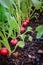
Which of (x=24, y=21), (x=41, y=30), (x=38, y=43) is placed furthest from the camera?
(x=24, y=21)

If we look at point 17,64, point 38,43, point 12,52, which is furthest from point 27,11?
point 17,64

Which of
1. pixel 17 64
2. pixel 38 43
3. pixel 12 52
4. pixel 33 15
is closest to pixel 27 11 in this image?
pixel 33 15

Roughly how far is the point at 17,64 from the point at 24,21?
0.67 metres

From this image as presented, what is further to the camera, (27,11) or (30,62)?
(27,11)

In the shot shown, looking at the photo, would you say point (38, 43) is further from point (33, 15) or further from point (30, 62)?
point (33, 15)

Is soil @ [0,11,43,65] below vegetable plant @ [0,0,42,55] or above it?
below

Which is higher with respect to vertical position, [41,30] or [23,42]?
[41,30]

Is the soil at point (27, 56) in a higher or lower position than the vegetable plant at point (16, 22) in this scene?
lower

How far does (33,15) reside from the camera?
2.08 metres

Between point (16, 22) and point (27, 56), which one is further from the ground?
point (16, 22)

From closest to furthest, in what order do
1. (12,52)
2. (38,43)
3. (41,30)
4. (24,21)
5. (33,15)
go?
1. (41,30)
2. (12,52)
3. (38,43)
4. (24,21)
5. (33,15)

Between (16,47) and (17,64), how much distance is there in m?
0.20

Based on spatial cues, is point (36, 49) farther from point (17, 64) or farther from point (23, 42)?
point (17, 64)

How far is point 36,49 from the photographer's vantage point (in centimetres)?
148
